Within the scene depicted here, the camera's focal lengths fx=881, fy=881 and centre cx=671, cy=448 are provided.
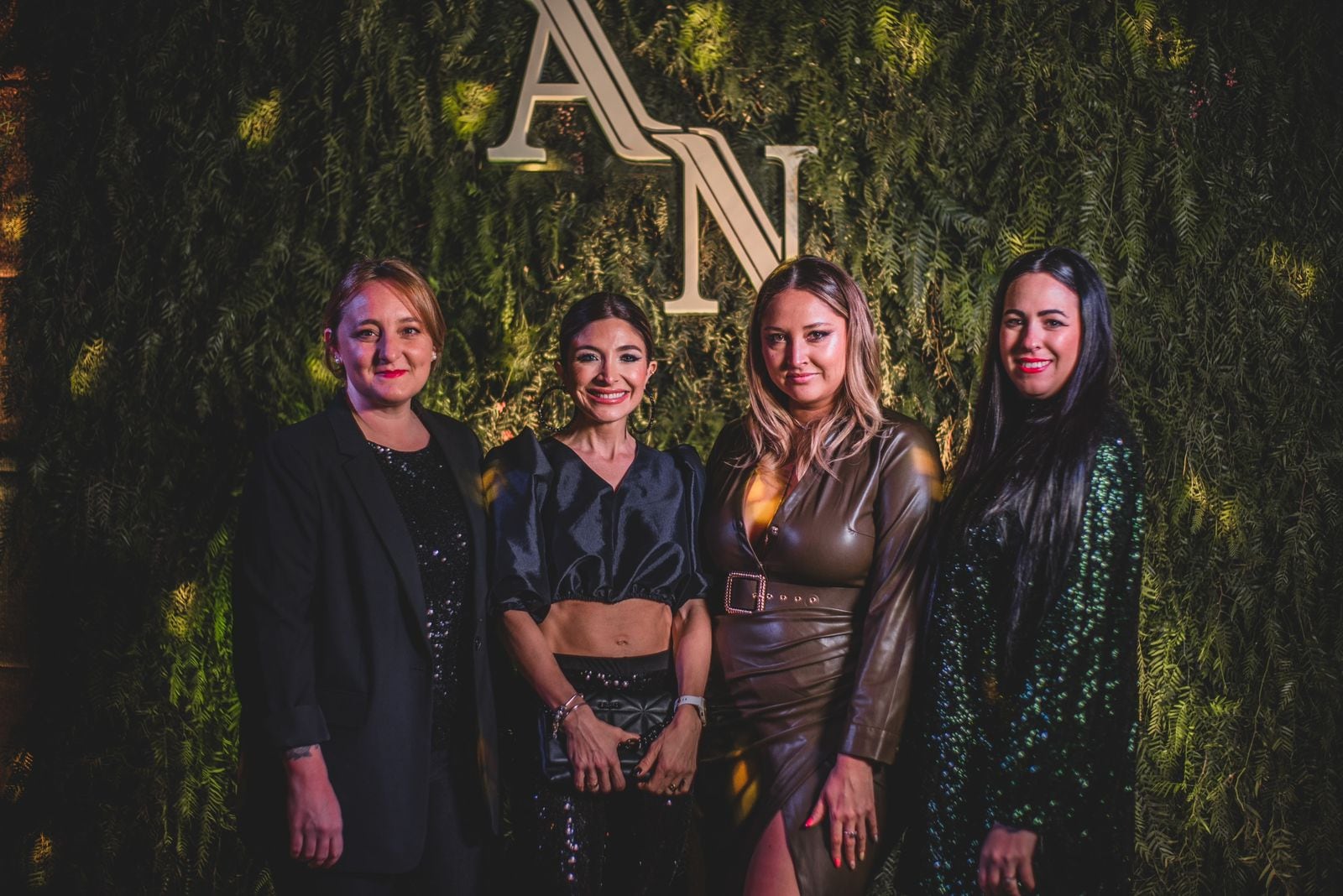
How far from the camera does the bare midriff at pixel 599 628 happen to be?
2205 mm

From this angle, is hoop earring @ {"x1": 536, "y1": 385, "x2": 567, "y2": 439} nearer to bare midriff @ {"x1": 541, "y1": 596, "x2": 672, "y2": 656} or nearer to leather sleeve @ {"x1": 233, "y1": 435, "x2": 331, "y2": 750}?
bare midriff @ {"x1": 541, "y1": 596, "x2": 672, "y2": 656}

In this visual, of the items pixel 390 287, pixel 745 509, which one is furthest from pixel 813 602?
pixel 390 287

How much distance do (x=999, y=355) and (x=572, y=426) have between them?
1105 millimetres

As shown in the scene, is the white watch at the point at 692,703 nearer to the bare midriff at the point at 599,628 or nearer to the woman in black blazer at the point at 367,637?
the bare midriff at the point at 599,628

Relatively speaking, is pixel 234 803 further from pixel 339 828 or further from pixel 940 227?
pixel 940 227

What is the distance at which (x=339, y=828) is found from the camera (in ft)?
6.51

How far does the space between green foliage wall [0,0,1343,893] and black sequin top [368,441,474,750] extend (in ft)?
3.24

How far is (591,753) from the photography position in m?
2.10

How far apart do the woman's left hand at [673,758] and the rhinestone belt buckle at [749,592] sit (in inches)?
10.9

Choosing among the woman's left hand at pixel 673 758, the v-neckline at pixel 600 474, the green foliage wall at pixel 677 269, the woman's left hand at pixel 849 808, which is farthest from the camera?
the green foliage wall at pixel 677 269

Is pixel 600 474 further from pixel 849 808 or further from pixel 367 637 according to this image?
pixel 849 808

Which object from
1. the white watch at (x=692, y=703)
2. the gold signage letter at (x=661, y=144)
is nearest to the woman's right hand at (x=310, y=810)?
the white watch at (x=692, y=703)

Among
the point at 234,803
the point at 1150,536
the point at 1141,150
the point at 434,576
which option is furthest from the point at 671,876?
the point at 1141,150

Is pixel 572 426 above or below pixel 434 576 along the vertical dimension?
above
